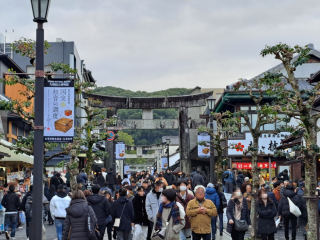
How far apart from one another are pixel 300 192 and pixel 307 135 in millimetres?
5787

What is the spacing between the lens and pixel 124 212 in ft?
43.5

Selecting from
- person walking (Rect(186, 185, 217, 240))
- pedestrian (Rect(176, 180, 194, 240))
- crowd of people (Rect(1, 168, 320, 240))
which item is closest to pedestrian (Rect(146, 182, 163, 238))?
crowd of people (Rect(1, 168, 320, 240))

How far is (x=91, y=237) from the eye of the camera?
1011cm

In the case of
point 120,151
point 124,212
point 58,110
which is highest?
point 120,151

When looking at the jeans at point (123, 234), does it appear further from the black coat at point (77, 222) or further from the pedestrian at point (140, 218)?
the black coat at point (77, 222)

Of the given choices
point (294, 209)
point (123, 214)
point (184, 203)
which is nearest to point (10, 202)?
point (123, 214)

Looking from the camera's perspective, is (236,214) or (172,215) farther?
(236,214)

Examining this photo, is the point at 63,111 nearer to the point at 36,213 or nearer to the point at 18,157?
the point at 36,213

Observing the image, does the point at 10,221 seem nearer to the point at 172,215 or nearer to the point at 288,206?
the point at 172,215

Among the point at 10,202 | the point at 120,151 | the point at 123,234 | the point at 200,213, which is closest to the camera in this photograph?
the point at 200,213

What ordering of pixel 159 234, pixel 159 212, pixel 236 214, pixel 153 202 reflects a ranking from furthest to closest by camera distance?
pixel 153 202
pixel 236 214
pixel 159 212
pixel 159 234

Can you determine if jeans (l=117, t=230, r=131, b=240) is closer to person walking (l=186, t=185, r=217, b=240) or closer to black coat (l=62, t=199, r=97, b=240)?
person walking (l=186, t=185, r=217, b=240)

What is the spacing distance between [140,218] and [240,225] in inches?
104

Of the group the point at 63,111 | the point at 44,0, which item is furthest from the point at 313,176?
the point at 44,0
